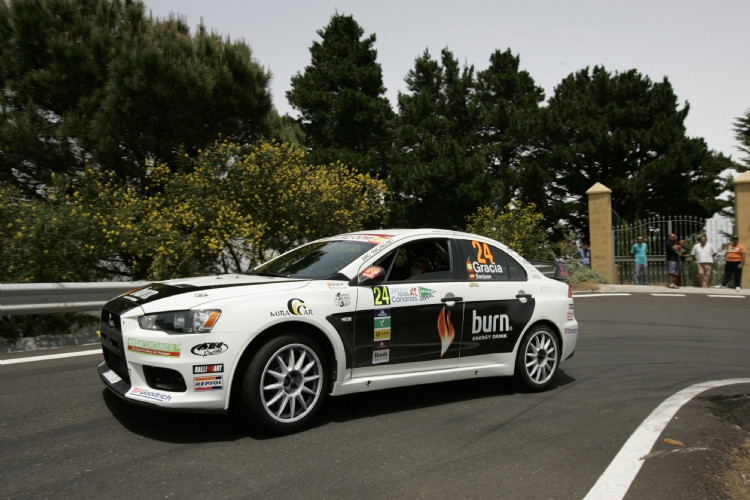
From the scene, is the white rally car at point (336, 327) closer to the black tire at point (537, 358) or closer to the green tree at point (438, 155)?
the black tire at point (537, 358)

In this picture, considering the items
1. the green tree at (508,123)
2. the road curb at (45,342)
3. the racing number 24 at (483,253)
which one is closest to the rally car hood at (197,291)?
the racing number 24 at (483,253)

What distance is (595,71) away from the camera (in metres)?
41.3

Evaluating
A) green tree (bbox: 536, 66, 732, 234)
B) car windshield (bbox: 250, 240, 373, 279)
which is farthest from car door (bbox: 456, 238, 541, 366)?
green tree (bbox: 536, 66, 732, 234)

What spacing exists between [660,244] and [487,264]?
16634mm

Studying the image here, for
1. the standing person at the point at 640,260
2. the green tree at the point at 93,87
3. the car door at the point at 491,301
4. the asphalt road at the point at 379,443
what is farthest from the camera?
the standing person at the point at 640,260

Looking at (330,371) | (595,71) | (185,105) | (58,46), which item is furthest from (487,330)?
(595,71)

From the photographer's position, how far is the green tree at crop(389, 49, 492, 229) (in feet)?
117

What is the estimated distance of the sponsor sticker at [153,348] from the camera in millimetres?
4469

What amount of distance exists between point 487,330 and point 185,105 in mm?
11235

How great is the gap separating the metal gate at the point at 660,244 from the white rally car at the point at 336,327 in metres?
15.3

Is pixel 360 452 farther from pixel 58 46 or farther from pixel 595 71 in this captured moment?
pixel 595 71

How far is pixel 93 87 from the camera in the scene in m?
14.7

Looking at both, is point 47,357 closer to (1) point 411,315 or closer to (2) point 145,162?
(1) point 411,315

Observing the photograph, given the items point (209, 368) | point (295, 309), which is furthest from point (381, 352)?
point (209, 368)
